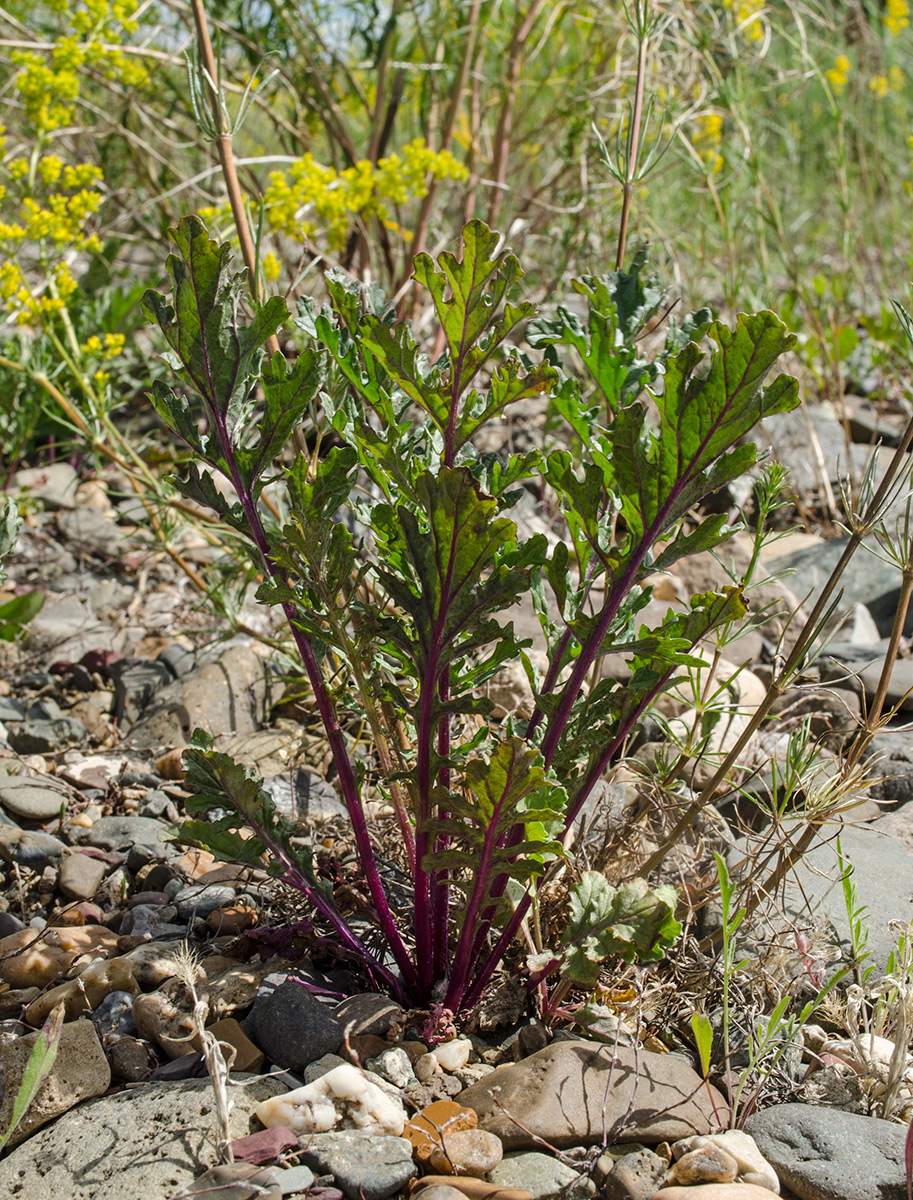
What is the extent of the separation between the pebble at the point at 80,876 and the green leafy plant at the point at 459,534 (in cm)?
60

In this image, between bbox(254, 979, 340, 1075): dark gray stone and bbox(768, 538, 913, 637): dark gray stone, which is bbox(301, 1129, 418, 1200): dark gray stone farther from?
bbox(768, 538, 913, 637): dark gray stone

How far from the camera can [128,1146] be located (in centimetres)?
142

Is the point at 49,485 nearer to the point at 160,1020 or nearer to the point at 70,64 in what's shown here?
the point at 70,64

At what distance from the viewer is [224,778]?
1636mm

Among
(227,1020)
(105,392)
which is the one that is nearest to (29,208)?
(105,392)

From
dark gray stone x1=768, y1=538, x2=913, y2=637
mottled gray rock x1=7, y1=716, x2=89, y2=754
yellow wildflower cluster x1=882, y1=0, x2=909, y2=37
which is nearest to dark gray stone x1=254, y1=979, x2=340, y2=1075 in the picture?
mottled gray rock x1=7, y1=716, x2=89, y2=754

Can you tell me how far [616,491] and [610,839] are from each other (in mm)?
861

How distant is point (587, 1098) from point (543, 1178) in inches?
5.5

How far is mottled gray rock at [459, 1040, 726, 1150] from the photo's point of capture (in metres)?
1.47

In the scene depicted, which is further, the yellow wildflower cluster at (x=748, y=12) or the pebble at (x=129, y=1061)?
the yellow wildflower cluster at (x=748, y=12)

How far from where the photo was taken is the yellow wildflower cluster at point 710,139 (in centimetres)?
384

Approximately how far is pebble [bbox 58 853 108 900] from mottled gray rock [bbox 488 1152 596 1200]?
1.07 m

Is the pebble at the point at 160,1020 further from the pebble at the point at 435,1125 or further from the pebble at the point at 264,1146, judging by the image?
the pebble at the point at 435,1125

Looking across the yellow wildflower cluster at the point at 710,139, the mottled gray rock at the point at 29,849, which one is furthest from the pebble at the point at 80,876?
the yellow wildflower cluster at the point at 710,139
